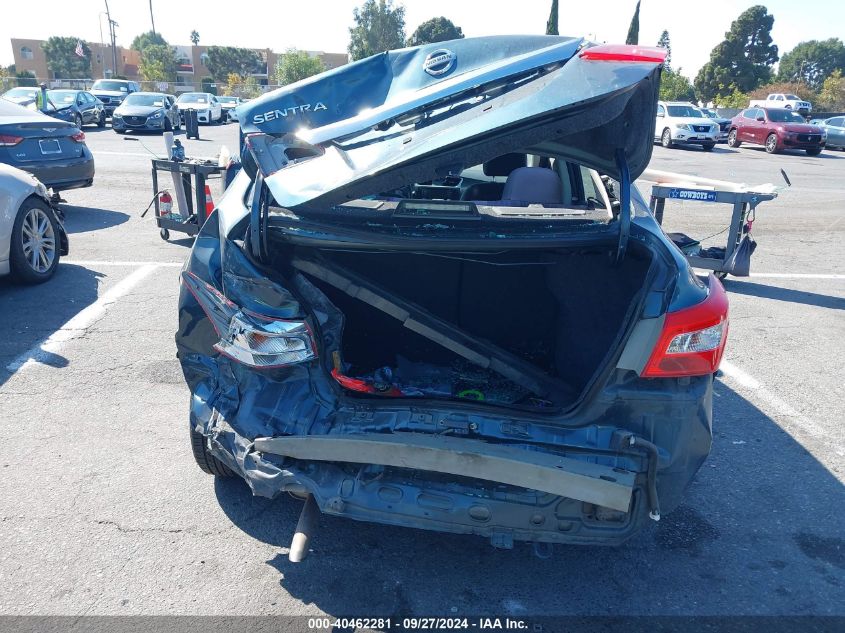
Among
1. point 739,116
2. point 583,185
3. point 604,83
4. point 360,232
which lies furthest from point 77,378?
point 739,116

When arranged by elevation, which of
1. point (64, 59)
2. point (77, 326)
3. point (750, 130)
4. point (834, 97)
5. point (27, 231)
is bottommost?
point (77, 326)

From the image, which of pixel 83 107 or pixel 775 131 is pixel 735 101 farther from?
pixel 83 107

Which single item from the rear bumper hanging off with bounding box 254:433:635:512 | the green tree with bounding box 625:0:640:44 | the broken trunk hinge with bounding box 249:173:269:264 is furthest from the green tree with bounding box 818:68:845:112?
the broken trunk hinge with bounding box 249:173:269:264

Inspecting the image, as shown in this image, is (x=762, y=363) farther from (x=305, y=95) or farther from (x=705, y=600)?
(x=305, y=95)

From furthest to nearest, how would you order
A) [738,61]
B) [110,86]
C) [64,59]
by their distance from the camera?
1. [64,59]
2. [738,61]
3. [110,86]

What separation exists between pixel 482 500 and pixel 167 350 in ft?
10.9

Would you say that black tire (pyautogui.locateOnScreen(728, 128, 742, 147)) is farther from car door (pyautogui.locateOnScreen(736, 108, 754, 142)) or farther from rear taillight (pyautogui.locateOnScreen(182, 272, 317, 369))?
rear taillight (pyautogui.locateOnScreen(182, 272, 317, 369))

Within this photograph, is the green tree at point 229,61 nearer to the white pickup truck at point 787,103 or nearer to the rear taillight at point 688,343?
the white pickup truck at point 787,103

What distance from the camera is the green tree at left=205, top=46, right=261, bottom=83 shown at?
248ft

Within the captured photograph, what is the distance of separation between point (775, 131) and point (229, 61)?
2601 inches

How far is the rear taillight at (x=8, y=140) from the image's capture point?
8141 millimetres

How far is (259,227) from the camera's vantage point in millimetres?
2615

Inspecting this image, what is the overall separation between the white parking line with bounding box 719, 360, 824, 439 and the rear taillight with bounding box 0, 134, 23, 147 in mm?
8360

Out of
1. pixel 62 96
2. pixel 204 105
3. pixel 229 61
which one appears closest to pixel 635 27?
pixel 204 105
